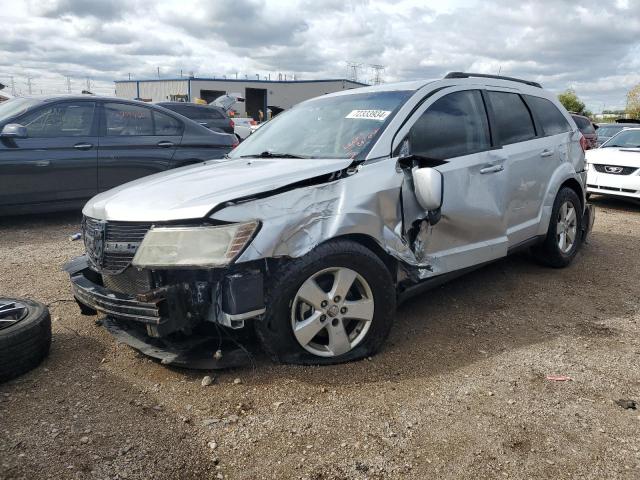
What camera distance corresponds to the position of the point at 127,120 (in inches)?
275

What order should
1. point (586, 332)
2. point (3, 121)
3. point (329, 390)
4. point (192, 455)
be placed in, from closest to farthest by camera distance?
1. point (192, 455)
2. point (329, 390)
3. point (586, 332)
4. point (3, 121)

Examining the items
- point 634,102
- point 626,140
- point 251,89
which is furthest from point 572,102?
point 626,140

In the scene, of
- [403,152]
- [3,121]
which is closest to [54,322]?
[403,152]

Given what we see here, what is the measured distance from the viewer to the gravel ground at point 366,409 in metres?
2.27

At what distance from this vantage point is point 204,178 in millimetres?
3174

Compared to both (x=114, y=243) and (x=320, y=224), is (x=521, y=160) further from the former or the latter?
(x=114, y=243)

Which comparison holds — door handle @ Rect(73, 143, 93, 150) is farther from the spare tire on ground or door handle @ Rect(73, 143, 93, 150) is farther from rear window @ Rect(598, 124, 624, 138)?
rear window @ Rect(598, 124, 624, 138)

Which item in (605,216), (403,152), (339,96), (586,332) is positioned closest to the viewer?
(403,152)

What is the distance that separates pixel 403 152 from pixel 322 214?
2.82ft

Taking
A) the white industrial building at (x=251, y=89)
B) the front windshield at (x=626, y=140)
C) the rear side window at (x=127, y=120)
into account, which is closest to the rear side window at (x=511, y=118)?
the rear side window at (x=127, y=120)

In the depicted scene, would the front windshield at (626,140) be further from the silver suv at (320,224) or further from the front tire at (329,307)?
the front tire at (329,307)

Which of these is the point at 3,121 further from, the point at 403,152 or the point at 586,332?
the point at 586,332

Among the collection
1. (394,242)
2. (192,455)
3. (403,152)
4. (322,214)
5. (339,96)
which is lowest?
(192,455)

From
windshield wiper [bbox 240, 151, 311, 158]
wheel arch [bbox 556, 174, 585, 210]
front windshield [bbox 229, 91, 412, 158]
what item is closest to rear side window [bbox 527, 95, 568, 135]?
wheel arch [bbox 556, 174, 585, 210]
